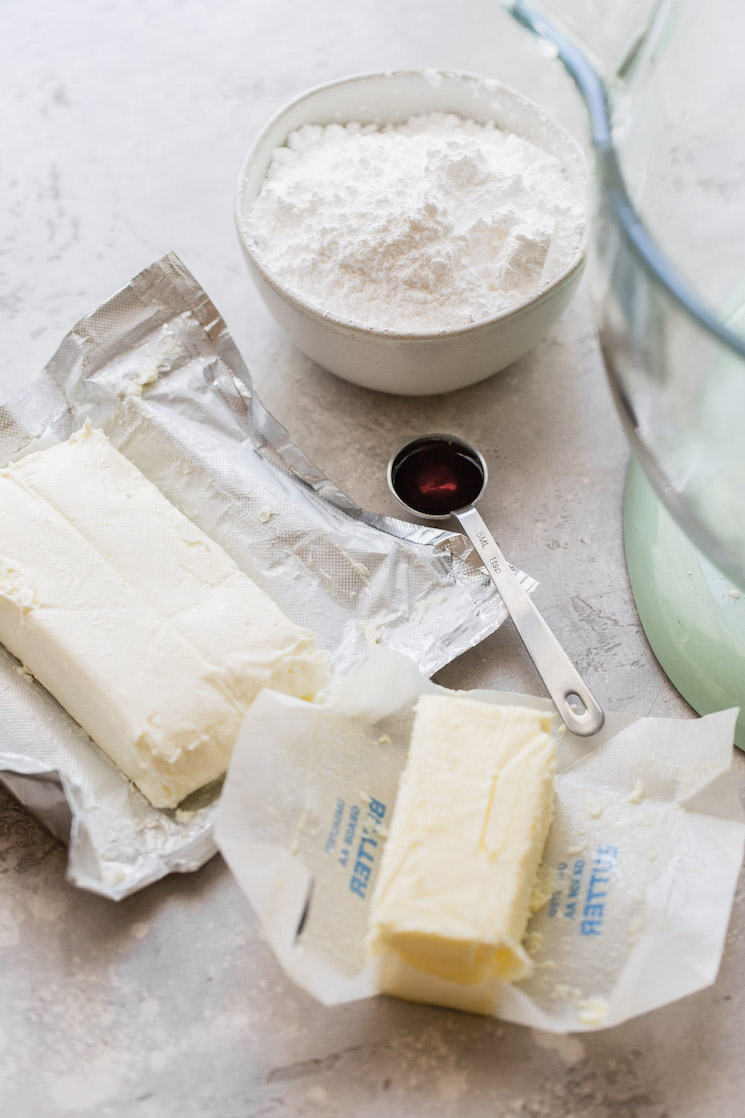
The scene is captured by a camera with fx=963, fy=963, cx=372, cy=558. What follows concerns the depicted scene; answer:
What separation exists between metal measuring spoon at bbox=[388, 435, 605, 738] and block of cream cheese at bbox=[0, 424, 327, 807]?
27 centimetres

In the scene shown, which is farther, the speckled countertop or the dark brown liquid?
the dark brown liquid

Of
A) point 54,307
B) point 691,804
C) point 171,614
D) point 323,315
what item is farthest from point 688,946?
point 54,307

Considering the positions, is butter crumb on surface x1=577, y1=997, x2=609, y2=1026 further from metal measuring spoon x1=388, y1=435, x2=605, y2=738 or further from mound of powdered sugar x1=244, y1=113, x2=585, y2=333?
mound of powdered sugar x1=244, y1=113, x2=585, y2=333

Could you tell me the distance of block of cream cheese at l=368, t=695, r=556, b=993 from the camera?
2.96ft

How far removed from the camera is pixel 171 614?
45.8 inches

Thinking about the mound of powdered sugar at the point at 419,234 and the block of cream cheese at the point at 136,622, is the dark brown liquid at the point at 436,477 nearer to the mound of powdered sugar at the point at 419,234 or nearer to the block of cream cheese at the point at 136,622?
the mound of powdered sugar at the point at 419,234

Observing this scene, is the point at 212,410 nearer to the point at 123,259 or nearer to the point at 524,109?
the point at 123,259

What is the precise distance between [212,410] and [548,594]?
547mm

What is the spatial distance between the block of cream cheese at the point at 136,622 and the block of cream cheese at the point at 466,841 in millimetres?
226

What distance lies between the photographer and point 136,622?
1.14 meters

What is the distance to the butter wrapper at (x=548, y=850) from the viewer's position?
0.94m

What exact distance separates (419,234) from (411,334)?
5.5 inches

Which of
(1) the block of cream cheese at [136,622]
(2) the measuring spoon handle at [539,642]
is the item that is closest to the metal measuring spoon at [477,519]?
(2) the measuring spoon handle at [539,642]

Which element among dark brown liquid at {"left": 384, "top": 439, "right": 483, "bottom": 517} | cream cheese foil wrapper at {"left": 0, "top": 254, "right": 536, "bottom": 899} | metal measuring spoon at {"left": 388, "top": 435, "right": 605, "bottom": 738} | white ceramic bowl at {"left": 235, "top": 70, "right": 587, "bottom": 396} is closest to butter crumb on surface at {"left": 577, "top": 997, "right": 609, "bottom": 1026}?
metal measuring spoon at {"left": 388, "top": 435, "right": 605, "bottom": 738}
